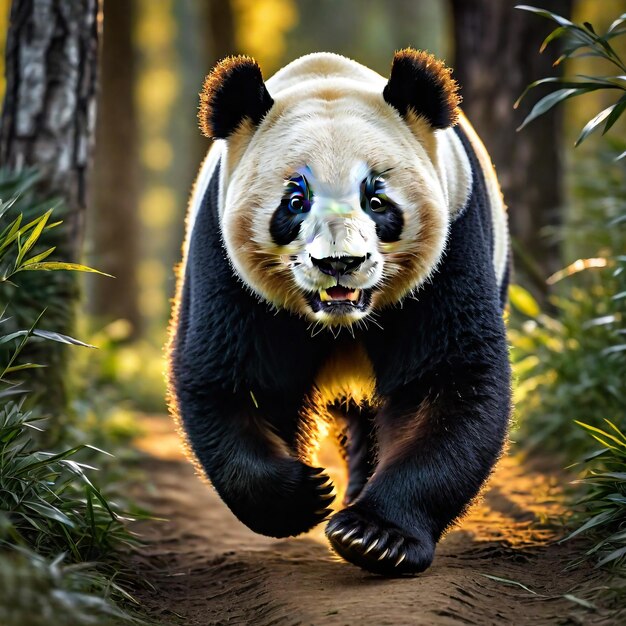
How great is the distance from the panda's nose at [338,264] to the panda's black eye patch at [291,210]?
0.22 metres

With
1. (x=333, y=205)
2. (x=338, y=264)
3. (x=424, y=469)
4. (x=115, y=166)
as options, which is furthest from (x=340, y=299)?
(x=115, y=166)

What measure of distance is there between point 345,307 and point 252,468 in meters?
0.78

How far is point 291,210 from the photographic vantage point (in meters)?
3.47

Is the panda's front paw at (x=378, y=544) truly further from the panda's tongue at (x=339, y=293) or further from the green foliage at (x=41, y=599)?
the green foliage at (x=41, y=599)

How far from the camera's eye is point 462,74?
24.9ft

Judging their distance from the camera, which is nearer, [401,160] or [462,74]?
[401,160]

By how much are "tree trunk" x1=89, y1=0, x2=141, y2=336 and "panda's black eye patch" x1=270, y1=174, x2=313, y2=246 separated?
8.33 meters

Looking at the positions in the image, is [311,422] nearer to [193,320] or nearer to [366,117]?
[193,320]

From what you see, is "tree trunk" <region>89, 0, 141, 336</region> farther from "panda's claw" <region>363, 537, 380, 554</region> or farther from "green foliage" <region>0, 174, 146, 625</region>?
"panda's claw" <region>363, 537, 380, 554</region>

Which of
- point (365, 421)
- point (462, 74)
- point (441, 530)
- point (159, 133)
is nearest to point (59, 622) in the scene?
point (441, 530)

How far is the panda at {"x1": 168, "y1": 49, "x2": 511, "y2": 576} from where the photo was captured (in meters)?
3.42

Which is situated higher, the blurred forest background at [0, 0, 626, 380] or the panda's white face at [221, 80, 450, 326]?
the blurred forest background at [0, 0, 626, 380]

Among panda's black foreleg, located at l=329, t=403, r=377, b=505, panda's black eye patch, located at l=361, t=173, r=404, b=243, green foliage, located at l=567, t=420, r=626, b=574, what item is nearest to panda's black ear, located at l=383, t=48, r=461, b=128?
panda's black eye patch, located at l=361, t=173, r=404, b=243

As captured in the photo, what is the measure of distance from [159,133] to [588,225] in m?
22.0
